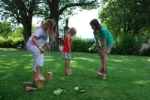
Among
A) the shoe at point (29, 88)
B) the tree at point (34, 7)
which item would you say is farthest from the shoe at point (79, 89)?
the tree at point (34, 7)

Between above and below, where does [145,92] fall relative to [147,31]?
below

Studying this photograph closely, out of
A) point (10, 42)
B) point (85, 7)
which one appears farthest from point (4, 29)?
point (85, 7)

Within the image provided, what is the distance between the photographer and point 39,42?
248 inches

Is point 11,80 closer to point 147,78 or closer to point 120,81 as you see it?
point 120,81

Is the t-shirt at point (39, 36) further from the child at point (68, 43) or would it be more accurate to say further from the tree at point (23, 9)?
the tree at point (23, 9)

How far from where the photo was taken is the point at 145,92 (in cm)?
585

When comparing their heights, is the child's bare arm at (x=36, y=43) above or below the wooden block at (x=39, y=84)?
above

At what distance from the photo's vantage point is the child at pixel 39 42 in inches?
239

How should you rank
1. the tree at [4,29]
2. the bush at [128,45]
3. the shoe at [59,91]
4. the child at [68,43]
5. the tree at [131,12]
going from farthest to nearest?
the tree at [4,29]
the tree at [131,12]
the bush at [128,45]
the child at [68,43]
the shoe at [59,91]

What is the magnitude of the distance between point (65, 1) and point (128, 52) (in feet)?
32.4

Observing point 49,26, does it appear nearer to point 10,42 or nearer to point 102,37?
point 102,37

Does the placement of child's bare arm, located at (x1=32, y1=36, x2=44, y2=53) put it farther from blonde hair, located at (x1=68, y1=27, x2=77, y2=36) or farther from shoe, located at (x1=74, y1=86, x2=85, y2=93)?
blonde hair, located at (x1=68, y1=27, x2=77, y2=36)

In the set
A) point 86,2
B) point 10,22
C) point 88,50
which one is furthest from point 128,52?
point 10,22

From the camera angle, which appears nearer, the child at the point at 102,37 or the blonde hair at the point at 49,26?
the blonde hair at the point at 49,26
